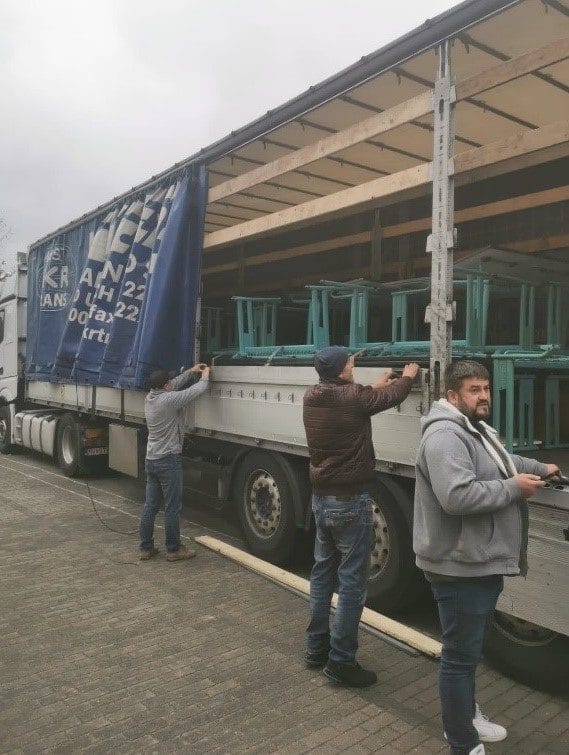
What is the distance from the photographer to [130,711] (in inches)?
123

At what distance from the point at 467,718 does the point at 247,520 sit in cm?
335

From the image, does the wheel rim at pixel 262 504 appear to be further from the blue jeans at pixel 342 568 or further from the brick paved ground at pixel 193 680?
the blue jeans at pixel 342 568

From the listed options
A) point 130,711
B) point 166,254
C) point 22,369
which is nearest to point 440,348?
point 130,711

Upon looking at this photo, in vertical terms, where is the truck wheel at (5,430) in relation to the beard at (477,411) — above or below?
below

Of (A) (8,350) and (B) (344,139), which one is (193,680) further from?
(A) (8,350)

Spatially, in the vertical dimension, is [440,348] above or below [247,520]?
above

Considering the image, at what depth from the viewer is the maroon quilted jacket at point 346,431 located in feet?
11.1

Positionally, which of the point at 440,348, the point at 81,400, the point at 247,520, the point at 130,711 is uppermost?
the point at 440,348

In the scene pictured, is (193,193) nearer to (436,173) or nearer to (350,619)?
(436,173)

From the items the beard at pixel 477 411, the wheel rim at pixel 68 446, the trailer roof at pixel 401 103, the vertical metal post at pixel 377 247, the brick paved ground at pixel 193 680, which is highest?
the trailer roof at pixel 401 103

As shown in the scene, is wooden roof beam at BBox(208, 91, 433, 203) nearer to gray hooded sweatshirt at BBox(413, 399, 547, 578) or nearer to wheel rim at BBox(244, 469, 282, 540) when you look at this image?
gray hooded sweatshirt at BBox(413, 399, 547, 578)

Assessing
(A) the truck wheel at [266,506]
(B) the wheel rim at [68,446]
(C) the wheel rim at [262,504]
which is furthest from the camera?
(B) the wheel rim at [68,446]

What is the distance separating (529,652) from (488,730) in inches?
24.1

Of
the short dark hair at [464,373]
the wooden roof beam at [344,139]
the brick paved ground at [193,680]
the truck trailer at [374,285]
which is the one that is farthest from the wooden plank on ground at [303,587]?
the wooden roof beam at [344,139]
